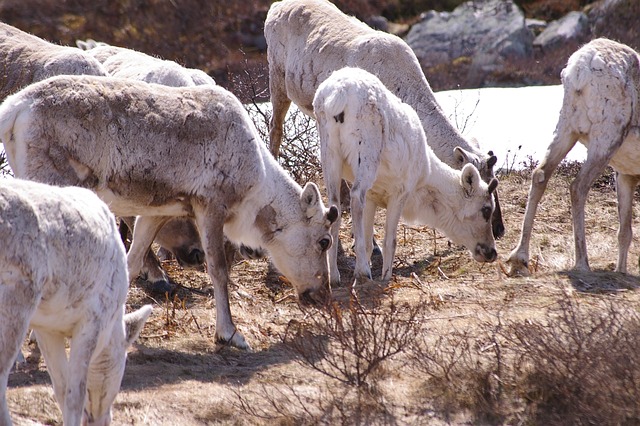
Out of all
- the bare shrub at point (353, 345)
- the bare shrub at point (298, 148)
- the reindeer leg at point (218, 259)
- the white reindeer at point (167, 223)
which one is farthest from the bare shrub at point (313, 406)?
the bare shrub at point (298, 148)

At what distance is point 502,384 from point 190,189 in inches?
112

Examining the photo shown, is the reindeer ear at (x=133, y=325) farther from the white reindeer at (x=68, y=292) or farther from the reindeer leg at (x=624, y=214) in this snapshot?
the reindeer leg at (x=624, y=214)

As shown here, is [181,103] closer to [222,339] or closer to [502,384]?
[222,339]

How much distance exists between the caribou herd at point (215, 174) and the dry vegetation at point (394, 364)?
46 cm

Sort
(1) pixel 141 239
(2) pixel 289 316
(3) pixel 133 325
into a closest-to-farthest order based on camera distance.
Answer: (3) pixel 133 325, (1) pixel 141 239, (2) pixel 289 316

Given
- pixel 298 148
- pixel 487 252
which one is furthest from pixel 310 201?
pixel 298 148

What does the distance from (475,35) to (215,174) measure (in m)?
23.8

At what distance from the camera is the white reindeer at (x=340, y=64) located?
1188 centimetres

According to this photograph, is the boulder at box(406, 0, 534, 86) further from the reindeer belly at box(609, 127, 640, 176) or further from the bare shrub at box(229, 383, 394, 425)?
the bare shrub at box(229, 383, 394, 425)

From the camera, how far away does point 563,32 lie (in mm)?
31344

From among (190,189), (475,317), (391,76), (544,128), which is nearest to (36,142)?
(190,189)

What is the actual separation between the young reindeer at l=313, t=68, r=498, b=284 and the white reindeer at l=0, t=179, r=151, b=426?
3840mm

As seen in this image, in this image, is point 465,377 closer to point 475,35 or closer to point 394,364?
point 394,364

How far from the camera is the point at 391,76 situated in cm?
1205
